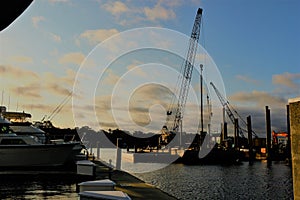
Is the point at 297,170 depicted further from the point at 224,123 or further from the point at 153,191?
the point at 224,123

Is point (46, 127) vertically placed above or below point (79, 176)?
above

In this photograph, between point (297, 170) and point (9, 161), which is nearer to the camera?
point (297, 170)

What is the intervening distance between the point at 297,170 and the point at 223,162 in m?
83.8

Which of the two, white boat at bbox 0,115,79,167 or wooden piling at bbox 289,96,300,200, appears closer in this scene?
wooden piling at bbox 289,96,300,200

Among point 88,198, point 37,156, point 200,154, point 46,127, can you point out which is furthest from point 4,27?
point 200,154

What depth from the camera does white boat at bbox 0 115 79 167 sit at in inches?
1068

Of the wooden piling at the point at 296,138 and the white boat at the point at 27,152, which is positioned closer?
the wooden piling at the point at 296,138

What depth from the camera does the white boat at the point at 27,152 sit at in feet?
89.0

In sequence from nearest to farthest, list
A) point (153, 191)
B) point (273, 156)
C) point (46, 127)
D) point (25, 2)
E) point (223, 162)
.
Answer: point (25, 2), point (153, 191), point (46, 127), point (223, 162), point (273, 156)

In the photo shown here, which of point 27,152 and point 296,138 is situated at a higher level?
point 296,138

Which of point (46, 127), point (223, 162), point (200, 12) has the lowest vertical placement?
point (223, 162)

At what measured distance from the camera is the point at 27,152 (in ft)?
90.0

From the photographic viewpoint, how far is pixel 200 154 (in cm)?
8975

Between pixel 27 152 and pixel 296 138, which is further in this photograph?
pixel 27 152
